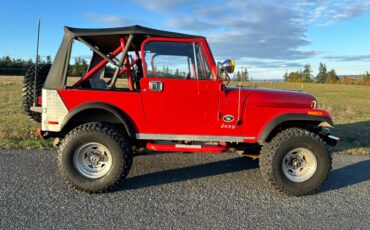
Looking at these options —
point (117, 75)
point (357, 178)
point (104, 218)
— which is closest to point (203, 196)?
point (104, 218)

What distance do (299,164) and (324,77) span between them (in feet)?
337

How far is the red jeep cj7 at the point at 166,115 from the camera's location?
4.93 meters

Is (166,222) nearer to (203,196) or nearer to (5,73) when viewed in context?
(203,196)

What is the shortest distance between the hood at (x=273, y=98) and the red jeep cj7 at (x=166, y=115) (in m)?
0.01

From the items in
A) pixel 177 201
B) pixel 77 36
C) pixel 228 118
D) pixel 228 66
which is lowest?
pixel 177 201

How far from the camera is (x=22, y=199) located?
448 centimetres

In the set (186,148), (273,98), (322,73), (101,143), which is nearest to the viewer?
(101,143)

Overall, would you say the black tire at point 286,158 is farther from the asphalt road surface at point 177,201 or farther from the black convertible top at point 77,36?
the black convertible top at point 77,36

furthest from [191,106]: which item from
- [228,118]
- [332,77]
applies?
[332,77]

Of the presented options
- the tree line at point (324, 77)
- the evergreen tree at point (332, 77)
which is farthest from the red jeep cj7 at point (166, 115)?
the evergreen tree at point (332, 77)

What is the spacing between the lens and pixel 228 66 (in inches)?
194

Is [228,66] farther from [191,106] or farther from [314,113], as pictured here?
[314,113]

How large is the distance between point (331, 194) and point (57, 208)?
3.68 m

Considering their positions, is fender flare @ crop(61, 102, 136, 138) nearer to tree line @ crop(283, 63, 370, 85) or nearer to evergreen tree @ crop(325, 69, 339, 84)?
tree line @ crop(283, 63, 370, 85)
